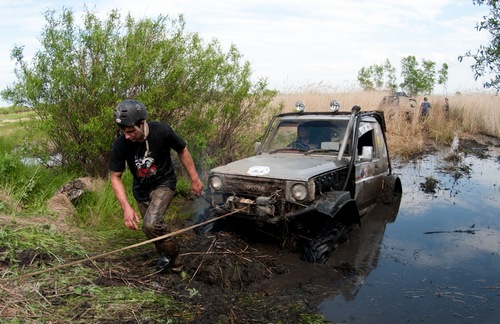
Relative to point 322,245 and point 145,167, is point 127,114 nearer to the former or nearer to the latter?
point 145,167

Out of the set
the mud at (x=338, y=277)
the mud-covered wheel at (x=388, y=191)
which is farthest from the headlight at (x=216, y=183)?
the mud-covered wheel at (x=388, y=191)

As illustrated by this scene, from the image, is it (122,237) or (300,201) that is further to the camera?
(122,237)

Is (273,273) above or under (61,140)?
under

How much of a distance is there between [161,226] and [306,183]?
172 cm

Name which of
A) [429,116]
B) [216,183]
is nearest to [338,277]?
[216,183]

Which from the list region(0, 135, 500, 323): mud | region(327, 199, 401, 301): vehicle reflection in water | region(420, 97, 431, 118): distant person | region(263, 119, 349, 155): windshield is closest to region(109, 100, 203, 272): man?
region(0, 135, 500, 323): mud

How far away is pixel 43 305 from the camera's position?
11.2ft

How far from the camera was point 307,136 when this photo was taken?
A: 21.0 feet

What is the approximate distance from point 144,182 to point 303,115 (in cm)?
315

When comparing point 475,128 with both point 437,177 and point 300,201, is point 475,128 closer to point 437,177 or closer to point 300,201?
point 437,177

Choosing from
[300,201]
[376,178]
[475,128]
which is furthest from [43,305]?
[475,128]

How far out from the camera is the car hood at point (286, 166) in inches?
201

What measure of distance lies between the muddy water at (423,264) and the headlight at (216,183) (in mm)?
1735

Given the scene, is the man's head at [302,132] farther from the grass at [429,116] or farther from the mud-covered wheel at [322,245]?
the grass at [429,116]
